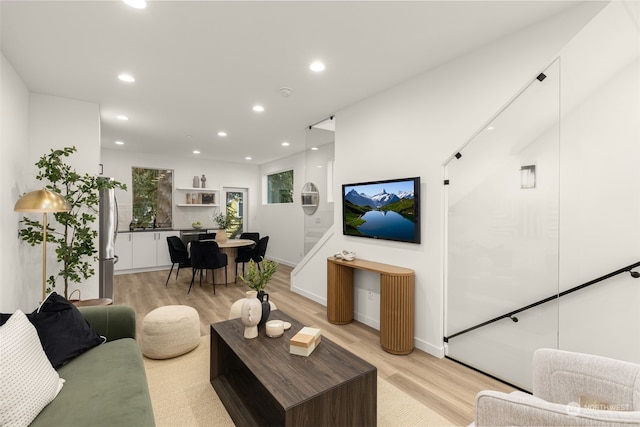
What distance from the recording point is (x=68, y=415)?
1.34 m

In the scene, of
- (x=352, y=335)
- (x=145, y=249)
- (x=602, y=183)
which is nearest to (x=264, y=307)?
(x=352, y=335)

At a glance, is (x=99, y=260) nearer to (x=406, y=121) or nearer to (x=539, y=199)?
(x=406, y=121)

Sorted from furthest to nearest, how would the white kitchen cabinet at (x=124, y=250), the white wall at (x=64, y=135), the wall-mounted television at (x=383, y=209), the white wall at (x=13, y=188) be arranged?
the white kitchen cabinet at (x=124, y=250), the white wall at (x=64, y=135), the wall-mounted television at (x=383, y=209), the white wall at (x=13, y=188)

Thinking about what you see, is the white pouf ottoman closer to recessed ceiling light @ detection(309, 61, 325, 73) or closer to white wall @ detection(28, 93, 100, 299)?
white wall @ detection(28, 93, 100, 299)

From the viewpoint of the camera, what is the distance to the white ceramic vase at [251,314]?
203 centimetres

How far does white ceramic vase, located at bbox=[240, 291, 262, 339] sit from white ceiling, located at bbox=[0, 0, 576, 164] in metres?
2.01

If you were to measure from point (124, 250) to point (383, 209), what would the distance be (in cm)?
584

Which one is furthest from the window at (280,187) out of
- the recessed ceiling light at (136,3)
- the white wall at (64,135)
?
the recessed ceiling light at (136,3)

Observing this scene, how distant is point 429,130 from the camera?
2.93 m

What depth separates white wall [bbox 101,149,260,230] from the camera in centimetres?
656

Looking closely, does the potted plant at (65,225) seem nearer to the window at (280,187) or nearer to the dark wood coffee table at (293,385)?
the dark wood coffee table at (293,385)

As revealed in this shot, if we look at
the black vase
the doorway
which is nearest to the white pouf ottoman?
the black vase

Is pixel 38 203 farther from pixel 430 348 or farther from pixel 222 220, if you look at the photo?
pixel 222 220

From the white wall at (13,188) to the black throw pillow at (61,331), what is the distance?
1190 millimetres
